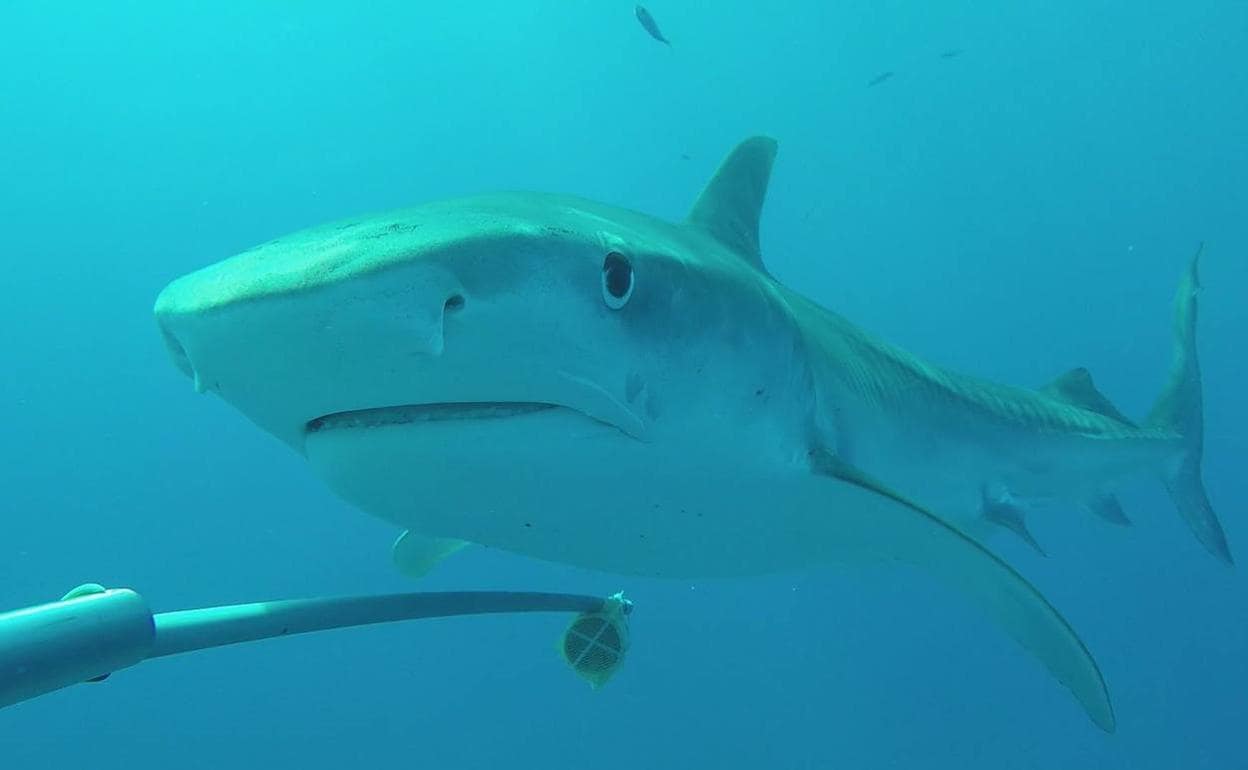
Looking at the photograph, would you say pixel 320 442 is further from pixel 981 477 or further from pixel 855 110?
pixel 855 110

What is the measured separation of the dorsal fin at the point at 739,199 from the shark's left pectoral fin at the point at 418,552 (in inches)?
74.8

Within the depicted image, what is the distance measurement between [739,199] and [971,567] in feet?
7.13

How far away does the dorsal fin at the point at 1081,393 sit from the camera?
532 cm

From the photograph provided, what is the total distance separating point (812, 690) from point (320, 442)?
1968 centimetres

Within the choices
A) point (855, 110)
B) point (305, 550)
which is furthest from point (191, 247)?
point (855, 110)

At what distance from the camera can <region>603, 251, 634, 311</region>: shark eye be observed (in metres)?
1.71

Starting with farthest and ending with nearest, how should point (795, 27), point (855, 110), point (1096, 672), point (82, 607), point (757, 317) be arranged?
point (855, 110)
point (795, 27)
point (1096, 672)
point (757, 317)
point (82, 607)

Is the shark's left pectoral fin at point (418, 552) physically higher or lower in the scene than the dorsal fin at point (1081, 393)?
higher

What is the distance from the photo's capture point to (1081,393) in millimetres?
5387

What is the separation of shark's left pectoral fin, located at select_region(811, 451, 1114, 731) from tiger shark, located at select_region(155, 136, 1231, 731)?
0.01 m

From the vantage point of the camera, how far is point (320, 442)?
1811mm

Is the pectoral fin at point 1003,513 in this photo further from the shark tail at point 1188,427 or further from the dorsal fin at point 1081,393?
the shark tail at point 1188,427

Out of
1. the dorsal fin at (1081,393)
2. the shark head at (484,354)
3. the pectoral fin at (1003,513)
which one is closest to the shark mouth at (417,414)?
the shark head at (484,354)

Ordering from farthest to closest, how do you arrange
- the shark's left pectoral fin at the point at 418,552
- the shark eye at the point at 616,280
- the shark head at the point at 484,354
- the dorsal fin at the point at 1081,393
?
the dorsal fin at the point at 1081,393, the shark's left pectoral fin at the point at 418,552, the shark eye at the point at 616,280, the shark head at the point at 484,354
